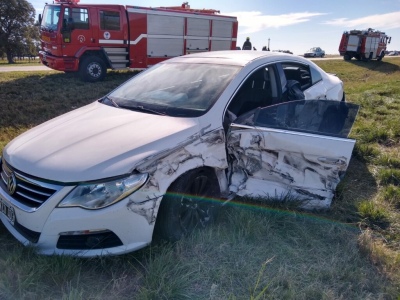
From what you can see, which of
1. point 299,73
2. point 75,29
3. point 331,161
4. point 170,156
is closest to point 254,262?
point 170,156

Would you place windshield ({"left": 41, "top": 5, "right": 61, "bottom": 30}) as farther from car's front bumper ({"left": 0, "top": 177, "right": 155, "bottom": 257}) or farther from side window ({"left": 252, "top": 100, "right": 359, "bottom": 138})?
car's front bumper ({"left": 0, "top": 177, "right": 155, "bottom": 257})

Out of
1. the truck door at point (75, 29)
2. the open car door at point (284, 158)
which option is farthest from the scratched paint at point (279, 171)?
the truck door at point (75, 29)

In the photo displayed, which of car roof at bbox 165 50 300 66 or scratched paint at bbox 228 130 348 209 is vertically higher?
car roof at bbox 165 50 300 66

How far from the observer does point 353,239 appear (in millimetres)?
2928

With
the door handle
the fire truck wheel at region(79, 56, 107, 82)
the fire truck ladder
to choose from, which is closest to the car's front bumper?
the door handle

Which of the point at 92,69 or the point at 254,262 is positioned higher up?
the point at 92,69

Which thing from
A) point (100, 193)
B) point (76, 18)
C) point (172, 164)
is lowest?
point (100, 193)

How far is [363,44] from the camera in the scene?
31359 millimetres

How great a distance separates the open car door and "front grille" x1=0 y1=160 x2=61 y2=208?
1.53 metres

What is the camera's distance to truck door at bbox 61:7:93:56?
11.3 meters

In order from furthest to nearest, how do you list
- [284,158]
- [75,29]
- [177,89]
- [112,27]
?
[112,27]
[75,29]
[177,89]
[284,158]

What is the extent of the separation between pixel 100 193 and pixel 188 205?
0.75 metres

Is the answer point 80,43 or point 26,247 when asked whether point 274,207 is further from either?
point 80,43

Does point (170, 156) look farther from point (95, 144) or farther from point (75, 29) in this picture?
point (75, 29)
